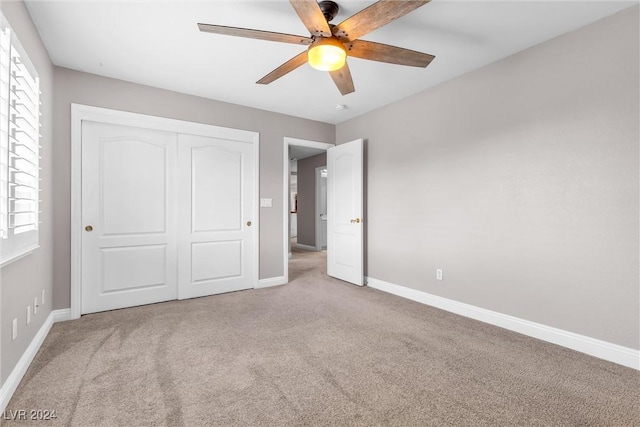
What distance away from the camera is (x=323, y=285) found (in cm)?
435

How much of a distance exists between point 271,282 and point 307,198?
4265mm

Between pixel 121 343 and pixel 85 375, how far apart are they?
480 mm

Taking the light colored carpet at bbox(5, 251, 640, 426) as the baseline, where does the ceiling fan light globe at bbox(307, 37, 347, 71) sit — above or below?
above

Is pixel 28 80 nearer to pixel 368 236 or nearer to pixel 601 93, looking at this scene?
pixel 368 236

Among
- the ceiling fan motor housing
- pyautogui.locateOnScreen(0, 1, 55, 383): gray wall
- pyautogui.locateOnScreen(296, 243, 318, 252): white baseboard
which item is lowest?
pyautogui.locateOnScreen(296, 243, 318, 252): white baseboard

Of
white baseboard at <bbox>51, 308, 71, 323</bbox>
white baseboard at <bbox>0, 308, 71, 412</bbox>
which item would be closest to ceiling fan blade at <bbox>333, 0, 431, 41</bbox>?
white baseboard at <bbox>0, 308, 71, 412</bbox>

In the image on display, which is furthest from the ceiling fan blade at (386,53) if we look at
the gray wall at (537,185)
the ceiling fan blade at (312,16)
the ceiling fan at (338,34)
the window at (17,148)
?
the window at (17,148)

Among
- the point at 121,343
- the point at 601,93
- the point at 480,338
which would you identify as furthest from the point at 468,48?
the point at 121,343

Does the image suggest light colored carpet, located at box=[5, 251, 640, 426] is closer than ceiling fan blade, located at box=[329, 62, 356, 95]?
Yes

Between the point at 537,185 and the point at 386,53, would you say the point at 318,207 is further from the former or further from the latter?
the point at 386,53

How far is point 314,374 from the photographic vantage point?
203 cm

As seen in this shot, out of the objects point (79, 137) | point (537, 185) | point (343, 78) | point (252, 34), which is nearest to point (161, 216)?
point (79, 137)

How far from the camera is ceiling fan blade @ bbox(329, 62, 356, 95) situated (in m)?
2.29

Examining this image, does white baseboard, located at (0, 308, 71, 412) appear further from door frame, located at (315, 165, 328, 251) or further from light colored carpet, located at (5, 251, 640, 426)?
door frame, located at (315, 165, 328, 251)
